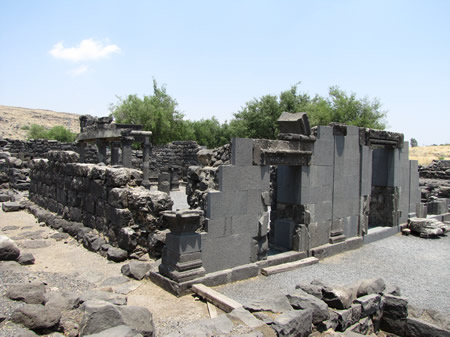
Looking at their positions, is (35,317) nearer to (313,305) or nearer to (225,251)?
(313,305)

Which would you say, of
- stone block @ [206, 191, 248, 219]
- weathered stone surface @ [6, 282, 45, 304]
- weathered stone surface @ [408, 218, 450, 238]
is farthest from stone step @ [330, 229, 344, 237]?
weathered stone surface @ [6, 282, 45, 304]

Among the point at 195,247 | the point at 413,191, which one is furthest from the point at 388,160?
the point at 195,247

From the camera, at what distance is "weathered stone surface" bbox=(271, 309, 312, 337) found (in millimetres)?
4828

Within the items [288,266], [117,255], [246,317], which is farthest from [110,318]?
[288,266]

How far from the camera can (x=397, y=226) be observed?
501 inches

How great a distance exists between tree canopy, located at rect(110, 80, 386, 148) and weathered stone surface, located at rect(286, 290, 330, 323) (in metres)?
28.9

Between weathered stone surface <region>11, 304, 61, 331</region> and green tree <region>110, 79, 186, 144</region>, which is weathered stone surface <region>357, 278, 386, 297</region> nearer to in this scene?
weathered stone surface <region>11, 304, 61, 331</region>

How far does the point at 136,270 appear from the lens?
7.46m

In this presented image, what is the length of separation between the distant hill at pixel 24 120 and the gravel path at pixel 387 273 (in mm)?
56253

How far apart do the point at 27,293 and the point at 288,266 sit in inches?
208

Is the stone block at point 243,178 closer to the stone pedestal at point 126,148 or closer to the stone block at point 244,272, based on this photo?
the stone block at point 244,272

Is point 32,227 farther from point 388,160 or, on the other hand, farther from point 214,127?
point 214,127

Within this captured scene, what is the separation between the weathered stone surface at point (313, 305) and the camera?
5.51 metres

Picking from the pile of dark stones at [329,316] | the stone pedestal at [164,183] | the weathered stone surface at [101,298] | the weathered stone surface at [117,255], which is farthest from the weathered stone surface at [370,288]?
the stone pedestal at [164,183]
